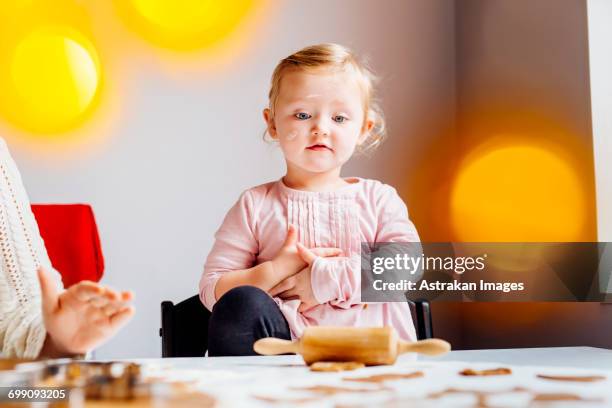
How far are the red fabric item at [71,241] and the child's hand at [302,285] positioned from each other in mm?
576

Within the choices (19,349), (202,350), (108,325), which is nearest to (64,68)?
(202,350)

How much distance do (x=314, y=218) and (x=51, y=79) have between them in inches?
41.0

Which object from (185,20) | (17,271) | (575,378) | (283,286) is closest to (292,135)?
(283,286)

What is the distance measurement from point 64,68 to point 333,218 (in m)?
1.06

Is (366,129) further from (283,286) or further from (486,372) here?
(486,372)

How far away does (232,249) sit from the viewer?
3.88 feet

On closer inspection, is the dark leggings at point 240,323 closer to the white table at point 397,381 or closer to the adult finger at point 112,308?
the white table at point 397,381

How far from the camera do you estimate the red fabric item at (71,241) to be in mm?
1477

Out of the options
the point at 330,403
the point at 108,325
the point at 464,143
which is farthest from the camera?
the point at 464,143

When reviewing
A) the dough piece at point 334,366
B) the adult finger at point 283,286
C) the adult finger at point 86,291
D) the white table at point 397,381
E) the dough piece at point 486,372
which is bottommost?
the white table at point 397,381

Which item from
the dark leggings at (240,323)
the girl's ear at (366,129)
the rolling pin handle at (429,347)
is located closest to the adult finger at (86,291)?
the rolling pin handle at (429,347)

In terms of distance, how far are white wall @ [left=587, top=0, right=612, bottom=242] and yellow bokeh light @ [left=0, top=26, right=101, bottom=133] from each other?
4.14 feet

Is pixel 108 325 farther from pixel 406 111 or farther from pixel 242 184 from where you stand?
pixel 406 111

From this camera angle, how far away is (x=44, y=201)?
182cm
